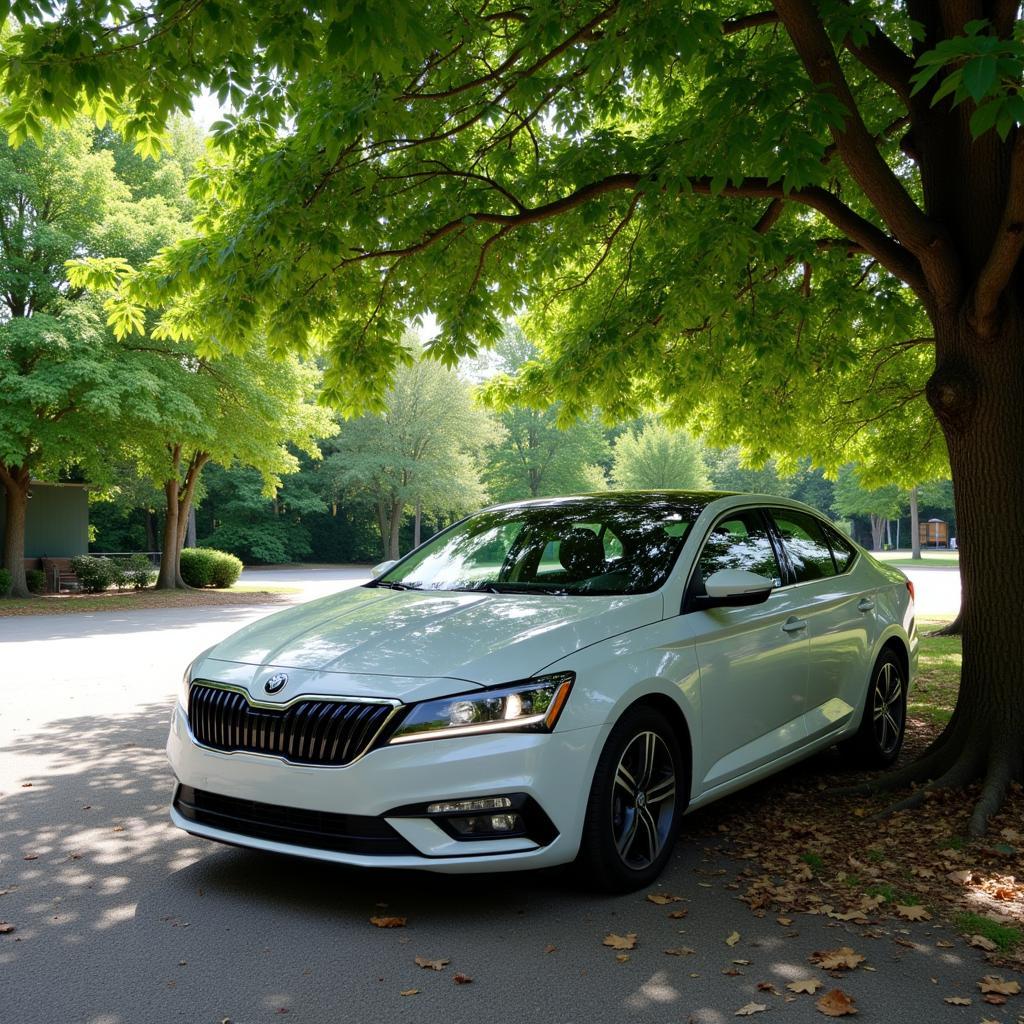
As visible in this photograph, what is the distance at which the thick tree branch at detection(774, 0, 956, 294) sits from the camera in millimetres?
5590

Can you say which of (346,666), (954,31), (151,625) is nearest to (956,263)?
(954,31)

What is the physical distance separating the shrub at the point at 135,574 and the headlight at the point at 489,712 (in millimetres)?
28596

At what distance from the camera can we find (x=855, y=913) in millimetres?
4098

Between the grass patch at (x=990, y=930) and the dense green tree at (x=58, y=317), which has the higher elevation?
the dense green tree at (x=58, y=317)

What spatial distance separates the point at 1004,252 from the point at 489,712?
13.2 feet

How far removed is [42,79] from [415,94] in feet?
9.12

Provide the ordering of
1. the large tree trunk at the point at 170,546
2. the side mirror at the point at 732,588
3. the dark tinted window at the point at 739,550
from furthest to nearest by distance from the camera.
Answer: the large tree trunk at the point at 170,546 < the dark tinted window at the point at 739,550 < the side mirror at the point at 732,588

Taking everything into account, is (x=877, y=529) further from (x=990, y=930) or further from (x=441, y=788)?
(x=441, y=788)

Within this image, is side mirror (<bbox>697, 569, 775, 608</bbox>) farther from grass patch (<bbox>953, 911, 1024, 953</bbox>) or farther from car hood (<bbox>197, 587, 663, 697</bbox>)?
grass patch (<bbox>953, 911, 1024, 953</bbox>)

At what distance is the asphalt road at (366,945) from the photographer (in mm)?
3238

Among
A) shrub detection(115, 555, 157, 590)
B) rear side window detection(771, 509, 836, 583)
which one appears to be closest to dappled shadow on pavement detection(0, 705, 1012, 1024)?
rear side window detection(771, 509, 836, 583)

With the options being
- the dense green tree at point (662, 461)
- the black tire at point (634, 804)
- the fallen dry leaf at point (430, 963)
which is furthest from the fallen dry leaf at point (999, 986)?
the dense green tree at point (662, 461)

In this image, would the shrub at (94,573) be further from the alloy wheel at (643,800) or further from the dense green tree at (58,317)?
the alloy wheel at (643,800)

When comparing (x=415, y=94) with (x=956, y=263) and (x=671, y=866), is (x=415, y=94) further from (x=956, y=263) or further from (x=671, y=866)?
(x=671, y=866)
